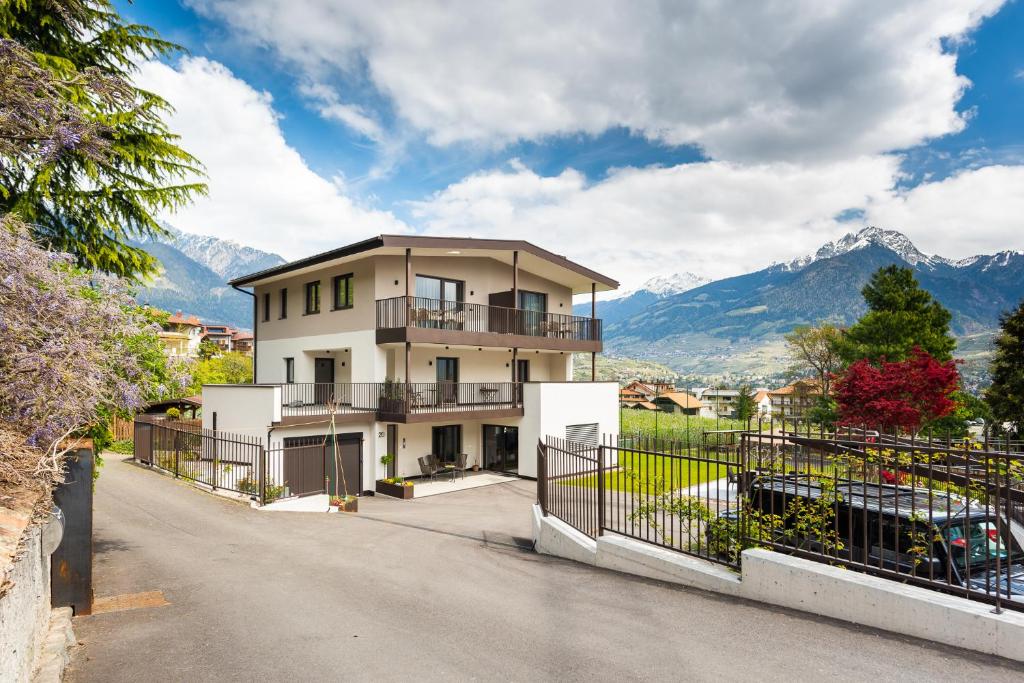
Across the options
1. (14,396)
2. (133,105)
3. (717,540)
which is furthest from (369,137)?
(717,540)

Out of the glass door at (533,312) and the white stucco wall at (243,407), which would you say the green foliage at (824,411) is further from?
the white stucco wall at (243,407)

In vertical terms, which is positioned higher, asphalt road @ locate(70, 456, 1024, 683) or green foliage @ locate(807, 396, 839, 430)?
asphalt road @ locate(70, 456, 1024, 683)

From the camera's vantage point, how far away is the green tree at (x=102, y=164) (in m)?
8.94

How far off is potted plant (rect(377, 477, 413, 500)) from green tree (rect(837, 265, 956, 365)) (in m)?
30.9

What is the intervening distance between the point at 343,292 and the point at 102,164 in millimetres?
13598

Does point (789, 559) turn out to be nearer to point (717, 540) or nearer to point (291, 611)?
point (717, 540)

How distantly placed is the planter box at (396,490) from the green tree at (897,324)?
30916mm

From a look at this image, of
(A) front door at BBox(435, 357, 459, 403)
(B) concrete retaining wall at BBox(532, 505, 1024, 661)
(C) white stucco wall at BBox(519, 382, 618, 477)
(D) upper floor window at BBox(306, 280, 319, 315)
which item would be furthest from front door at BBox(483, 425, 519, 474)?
(B) concrete retaining wall at BBox(532, 505, 1024, 661)

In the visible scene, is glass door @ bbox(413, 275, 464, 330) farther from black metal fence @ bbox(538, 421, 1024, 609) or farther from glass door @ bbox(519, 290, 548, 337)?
black metal fence @ bbox(538, 421, 1024, 609)

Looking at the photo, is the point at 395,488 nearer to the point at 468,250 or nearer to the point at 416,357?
the point at 416,357

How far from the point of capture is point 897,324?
1367 inches

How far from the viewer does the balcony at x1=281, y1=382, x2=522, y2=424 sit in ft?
63.9

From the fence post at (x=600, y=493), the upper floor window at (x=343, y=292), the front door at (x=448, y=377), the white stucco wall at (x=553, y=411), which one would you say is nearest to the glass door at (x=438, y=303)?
the front door at (x=448, y=377)

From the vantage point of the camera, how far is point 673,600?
6188 millimetres
